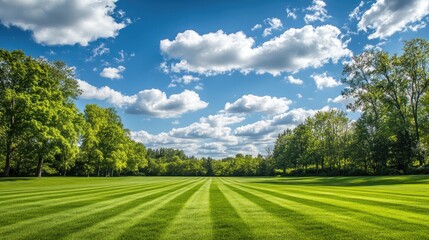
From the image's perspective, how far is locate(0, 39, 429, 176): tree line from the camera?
1620 inches

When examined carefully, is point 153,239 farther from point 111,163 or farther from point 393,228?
point 111,163

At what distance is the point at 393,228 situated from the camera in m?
7.51

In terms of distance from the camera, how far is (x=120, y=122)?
288 ft

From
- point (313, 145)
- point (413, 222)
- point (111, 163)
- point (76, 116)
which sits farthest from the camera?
point (313, 145)

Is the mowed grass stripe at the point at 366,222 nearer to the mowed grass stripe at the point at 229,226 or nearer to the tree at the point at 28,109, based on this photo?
the mowed grass stripe at the point at 229,226

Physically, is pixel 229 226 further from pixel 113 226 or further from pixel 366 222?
pixel 366 222

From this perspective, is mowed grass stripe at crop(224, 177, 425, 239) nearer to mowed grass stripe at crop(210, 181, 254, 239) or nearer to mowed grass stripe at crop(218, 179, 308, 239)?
mowed grass stripe at crop(218, 179, 308, 239)

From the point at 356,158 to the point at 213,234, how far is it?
69.7 metres

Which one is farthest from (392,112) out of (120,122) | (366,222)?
(120,122)

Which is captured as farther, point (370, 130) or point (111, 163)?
point (111, 163)

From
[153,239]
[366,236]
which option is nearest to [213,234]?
[153,239]

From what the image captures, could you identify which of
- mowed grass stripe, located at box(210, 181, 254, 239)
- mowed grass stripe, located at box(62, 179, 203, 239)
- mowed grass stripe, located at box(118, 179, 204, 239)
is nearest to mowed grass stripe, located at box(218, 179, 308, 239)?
mowed grass stripe, located at box(210, 181, 254, 239)

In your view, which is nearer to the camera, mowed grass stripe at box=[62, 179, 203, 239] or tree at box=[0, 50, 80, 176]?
mowed grass stripe at box=[62, 179, 203, 239]

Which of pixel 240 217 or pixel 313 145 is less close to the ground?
pixel 313 145
